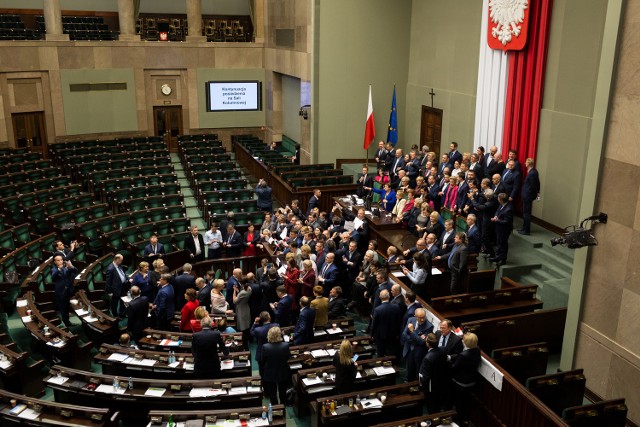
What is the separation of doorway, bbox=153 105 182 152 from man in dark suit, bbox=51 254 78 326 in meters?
13.7

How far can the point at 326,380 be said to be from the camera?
7.03m

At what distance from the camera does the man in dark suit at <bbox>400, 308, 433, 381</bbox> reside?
23.6 ft

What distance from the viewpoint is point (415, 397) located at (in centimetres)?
679

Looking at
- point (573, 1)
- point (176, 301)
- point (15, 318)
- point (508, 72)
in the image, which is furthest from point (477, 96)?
point (15, 318)

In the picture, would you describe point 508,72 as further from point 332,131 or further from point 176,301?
point 176,301

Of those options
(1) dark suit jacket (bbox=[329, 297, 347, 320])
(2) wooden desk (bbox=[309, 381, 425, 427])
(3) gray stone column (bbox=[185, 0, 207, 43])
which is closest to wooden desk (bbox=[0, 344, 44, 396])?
(2) wooden desk (bbox=[309, 381, 425, 427])

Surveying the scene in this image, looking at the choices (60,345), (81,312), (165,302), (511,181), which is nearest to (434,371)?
(165,302)

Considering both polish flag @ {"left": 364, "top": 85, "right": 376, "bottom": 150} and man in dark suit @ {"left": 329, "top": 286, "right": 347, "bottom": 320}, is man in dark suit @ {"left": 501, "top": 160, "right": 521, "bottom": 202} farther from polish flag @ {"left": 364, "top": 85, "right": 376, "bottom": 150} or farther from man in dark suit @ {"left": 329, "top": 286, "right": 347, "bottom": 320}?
polish flag @ {"left": 364, "top": 85, "right": 376, "bottom": 150}

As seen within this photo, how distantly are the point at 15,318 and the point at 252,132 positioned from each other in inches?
584

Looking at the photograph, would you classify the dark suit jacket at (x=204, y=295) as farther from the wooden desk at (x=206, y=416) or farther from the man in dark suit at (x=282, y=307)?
the wooden desk at (x=206, y=416)

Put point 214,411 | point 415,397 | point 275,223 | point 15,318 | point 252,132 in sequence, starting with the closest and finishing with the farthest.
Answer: point 214,411, point 415,397, point 15,318, point 275,223, point 252,132

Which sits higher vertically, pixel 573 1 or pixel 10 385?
pixel 573 1

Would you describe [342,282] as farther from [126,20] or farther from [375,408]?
[126,20]

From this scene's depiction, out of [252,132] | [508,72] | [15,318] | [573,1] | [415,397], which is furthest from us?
[252,132]
